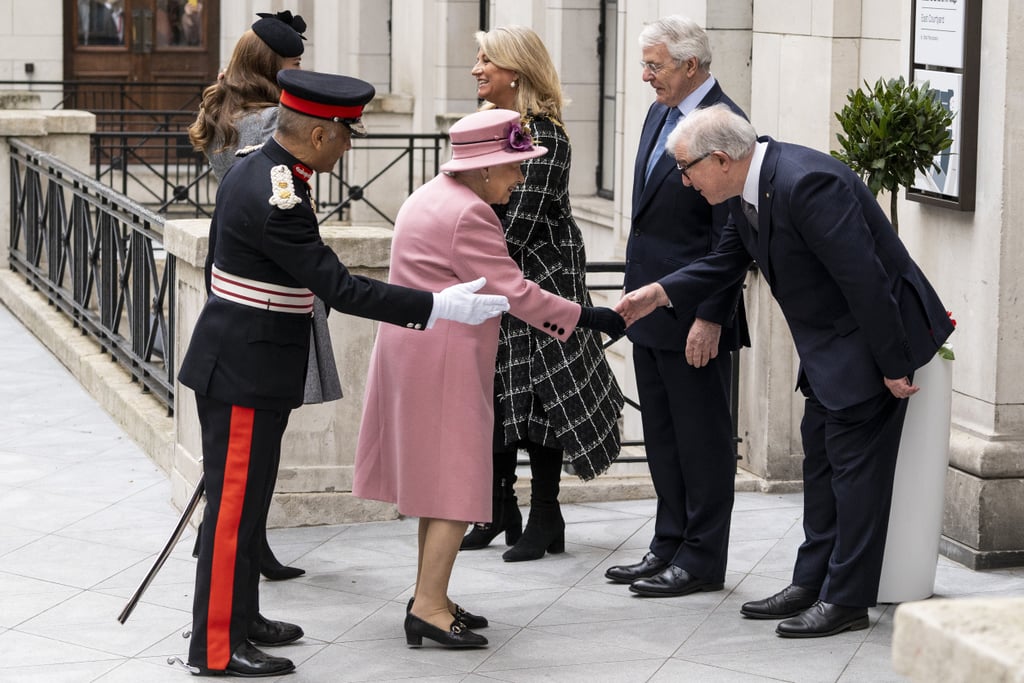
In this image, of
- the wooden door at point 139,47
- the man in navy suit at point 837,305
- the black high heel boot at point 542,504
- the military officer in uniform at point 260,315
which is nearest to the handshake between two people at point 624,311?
the man in navy suit at point 837,305

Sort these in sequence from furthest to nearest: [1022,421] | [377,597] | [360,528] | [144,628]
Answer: [360,528] < [1022,421] < [377,597] < [144,628]

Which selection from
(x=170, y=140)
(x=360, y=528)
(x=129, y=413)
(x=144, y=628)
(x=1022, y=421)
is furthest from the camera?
(x=170, y=140)

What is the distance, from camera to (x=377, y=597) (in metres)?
5.73

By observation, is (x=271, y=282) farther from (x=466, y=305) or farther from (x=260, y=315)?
(x=466, y=305)

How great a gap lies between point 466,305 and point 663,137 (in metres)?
1.33

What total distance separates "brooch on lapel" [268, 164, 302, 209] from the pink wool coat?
0.45 m

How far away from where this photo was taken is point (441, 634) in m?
5.12

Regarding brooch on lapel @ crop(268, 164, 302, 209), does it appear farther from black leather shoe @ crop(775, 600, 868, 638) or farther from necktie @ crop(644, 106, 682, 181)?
black leather shoe @ crop(775, 600, 868, 638)

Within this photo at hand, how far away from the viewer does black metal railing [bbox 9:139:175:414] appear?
27.9ft

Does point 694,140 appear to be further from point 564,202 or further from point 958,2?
point 958,2

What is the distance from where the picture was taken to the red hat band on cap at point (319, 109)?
4.70 m

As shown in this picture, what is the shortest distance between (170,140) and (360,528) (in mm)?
16404

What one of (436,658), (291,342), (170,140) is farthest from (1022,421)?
(170,140)

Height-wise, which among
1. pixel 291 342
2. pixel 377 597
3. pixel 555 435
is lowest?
pixel 377 597
